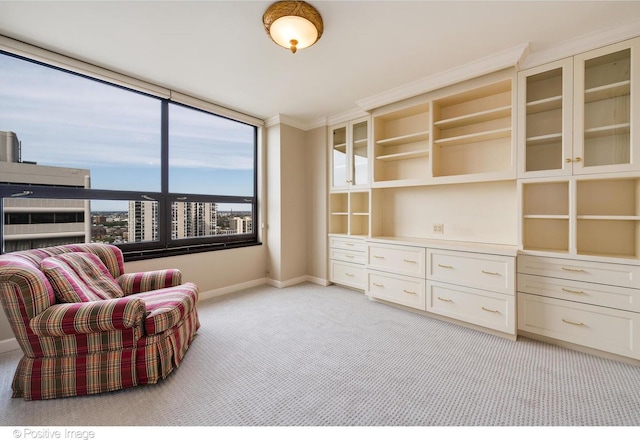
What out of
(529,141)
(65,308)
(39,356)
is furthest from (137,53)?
(529,141)

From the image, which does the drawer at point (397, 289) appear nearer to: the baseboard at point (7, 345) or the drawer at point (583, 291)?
the drawer at point (583, 291)

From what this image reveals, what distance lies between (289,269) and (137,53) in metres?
3.04

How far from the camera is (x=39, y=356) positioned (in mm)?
1557

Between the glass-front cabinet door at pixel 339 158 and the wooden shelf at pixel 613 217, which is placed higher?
the glass-front cabinet door at pixel 339 158

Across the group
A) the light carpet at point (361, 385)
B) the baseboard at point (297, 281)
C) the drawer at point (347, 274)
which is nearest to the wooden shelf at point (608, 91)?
the light carpet at point (361, 385)

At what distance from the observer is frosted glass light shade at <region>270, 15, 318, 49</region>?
1797mm

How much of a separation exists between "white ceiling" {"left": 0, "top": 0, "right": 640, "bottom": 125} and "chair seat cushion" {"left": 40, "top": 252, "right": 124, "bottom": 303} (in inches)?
69.7

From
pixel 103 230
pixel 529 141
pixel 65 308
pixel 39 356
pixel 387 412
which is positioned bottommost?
pixel 387 412

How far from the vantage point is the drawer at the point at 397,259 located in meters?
2.84

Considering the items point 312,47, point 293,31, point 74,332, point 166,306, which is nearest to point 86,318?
point 74,332

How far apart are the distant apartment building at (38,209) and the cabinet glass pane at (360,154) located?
10.00ft

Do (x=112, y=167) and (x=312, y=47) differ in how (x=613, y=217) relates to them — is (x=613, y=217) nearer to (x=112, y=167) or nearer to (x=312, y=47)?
(x=312, y=47)

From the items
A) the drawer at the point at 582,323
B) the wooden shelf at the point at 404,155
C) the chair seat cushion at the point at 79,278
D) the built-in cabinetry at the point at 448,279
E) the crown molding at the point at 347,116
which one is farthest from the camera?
the crown molding at the point at 347,116
